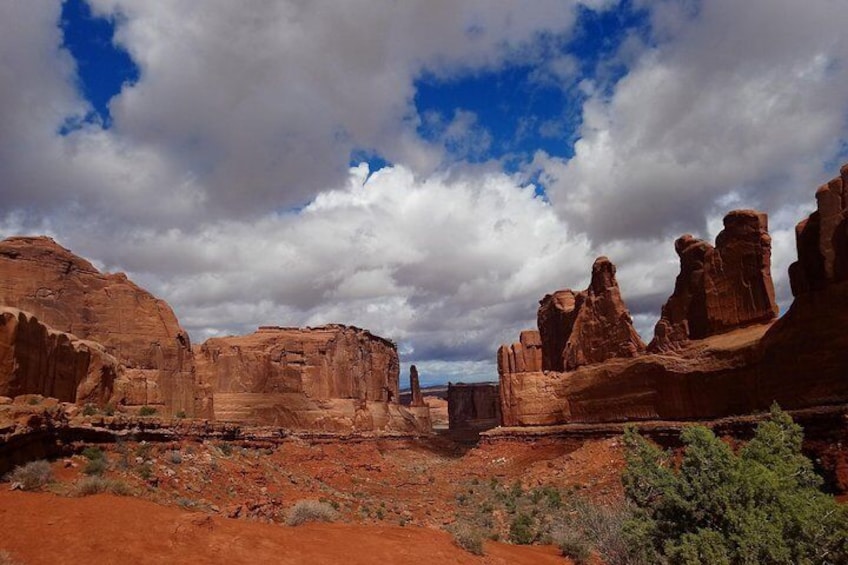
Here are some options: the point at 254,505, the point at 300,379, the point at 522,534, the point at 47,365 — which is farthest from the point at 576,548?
the point at 300,379

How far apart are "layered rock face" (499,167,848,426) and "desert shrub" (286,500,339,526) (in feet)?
62.6

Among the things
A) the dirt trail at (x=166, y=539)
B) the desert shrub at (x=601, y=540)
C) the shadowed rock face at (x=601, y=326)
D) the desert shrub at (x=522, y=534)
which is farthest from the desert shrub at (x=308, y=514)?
the shadowed rock face at (x=601, y=326)

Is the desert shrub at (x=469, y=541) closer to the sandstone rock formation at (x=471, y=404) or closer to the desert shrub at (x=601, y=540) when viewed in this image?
the desert shrub at (x=601, y=540)

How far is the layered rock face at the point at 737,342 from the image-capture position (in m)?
22.1

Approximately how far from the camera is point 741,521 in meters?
9.81

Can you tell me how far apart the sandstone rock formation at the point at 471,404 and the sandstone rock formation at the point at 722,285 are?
60.8m

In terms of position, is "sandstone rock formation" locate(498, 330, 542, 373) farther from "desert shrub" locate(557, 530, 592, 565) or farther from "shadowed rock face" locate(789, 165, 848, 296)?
"desert shrub" locate(557, 530, 592, 565)

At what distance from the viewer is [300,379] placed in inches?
2616

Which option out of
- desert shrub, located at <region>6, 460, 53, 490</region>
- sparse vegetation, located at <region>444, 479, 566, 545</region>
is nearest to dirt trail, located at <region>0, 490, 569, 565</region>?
desert shrub, located at <region>6, 460, 53, 490</region>

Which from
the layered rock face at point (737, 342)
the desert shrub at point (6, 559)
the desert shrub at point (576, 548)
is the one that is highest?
the layered rock face at point (737, 342)

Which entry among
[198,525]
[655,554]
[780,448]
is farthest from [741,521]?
[198,525]

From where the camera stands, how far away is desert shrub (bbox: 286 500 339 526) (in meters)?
Result: 13.1

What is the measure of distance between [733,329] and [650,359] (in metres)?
5.70

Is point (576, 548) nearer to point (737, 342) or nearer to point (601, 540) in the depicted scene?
point (601, 540)
